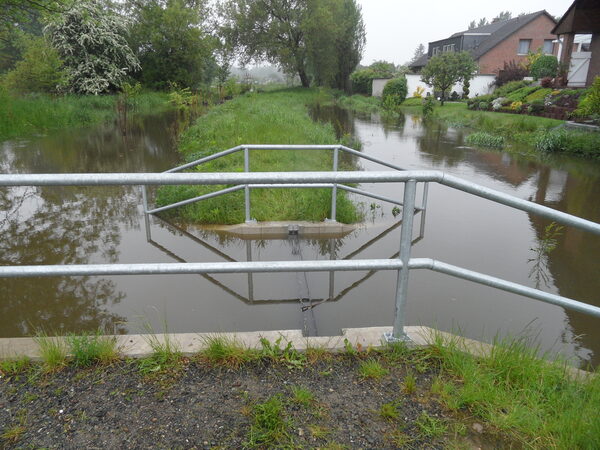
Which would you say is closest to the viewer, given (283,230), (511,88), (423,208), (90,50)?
(283,230)

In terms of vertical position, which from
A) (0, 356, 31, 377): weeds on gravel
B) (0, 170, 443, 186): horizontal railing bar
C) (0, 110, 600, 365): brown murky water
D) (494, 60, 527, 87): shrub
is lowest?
(0, 110, 600, 365): brown murky water

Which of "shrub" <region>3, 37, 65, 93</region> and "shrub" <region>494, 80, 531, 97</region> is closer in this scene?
"shrub" <region>3, 37, 65, 93</region>

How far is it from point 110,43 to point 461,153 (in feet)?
77.4

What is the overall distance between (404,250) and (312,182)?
1.96 feet

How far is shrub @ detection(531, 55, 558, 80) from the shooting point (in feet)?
94.2

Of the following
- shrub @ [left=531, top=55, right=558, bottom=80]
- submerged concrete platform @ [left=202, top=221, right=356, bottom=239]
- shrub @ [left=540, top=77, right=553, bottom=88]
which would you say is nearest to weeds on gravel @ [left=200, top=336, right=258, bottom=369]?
submerged concrete platform @ [left=202, top=221, right=356, bottom=239]

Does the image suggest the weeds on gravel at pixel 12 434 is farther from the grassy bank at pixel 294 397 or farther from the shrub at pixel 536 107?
the shrub at pixel 536 107

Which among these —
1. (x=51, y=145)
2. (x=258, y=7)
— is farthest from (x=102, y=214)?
(x=258, y=7)

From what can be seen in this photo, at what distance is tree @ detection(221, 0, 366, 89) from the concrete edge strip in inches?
1741

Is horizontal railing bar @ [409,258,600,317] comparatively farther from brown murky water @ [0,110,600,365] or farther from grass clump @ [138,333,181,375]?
grass clump @ [138,333,181,375]

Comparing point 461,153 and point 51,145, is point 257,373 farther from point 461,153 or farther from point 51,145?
point 51,145

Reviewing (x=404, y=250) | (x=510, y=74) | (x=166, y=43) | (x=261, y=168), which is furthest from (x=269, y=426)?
(x=166, y=43)

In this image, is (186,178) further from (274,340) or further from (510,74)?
(510,74)

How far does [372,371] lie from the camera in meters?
2.24
